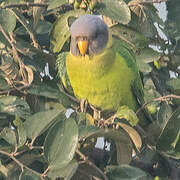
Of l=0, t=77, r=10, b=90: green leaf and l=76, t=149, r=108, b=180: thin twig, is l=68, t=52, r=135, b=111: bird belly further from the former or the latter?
l=76, t=149, r=108, b=180: thin twig

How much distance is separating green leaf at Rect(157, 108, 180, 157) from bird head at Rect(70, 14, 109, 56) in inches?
21.1

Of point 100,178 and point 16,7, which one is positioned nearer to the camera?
point 100,178

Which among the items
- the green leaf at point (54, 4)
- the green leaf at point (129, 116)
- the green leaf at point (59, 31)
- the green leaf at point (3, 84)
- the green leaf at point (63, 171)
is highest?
the green leaf at point (54, 4)

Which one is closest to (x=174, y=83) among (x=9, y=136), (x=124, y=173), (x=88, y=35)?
(x=88, y=35)

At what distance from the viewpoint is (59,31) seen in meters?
1.83

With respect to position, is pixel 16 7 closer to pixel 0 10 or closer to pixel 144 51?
pixel 0 10

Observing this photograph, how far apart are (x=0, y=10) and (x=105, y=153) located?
0.76 m

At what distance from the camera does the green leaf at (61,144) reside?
1280 millimetres

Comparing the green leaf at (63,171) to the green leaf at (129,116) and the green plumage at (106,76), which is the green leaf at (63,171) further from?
the green plumage at (106,76)

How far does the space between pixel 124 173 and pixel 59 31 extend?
0.69 meters

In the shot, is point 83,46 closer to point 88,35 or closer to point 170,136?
point 88,35

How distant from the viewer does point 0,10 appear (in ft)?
5.64

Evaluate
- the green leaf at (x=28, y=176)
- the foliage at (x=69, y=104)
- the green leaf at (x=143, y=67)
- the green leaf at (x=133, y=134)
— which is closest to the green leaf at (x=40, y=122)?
the foliage at (x=69, y=104)

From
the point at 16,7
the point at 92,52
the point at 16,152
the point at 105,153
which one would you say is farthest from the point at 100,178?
the point at 16,7
